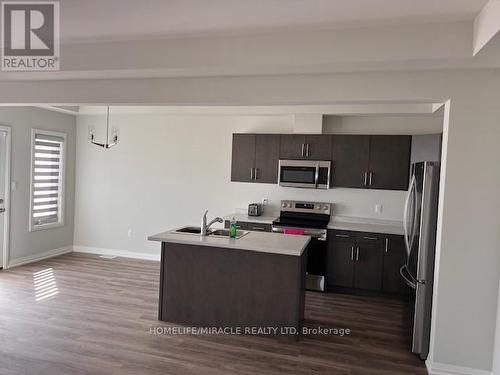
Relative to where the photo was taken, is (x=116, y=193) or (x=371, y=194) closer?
(x=371, y=194)

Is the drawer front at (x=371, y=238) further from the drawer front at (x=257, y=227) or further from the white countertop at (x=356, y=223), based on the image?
the drawer front at (x=257, y=227)

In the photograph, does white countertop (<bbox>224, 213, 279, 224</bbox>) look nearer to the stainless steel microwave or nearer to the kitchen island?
the stainless steel microwave

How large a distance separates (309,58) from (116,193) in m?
4.89

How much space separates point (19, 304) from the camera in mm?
4277

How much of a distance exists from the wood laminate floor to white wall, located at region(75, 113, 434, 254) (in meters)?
1.65

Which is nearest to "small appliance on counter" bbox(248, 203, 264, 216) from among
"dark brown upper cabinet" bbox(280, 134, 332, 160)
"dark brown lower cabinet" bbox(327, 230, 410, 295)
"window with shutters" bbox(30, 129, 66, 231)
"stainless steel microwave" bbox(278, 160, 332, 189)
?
"stainless steel microwave" bbox(278, 160, 332, 189)

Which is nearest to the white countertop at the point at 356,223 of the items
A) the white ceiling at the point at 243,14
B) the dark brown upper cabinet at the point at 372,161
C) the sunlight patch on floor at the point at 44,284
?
the dark brown upper cabinet at the point at 372,161

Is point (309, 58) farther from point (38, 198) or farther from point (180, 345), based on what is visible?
point (38, 198)

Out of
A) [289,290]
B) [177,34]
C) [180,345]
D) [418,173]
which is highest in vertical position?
[177,34]

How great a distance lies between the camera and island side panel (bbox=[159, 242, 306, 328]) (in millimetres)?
3688

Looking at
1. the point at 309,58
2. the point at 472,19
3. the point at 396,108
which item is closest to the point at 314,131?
the point at 396,108

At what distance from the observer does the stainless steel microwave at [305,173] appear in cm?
540

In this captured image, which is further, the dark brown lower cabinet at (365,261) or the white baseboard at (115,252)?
the white baseboard at (115,252)

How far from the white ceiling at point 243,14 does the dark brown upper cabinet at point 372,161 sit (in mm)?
2633
